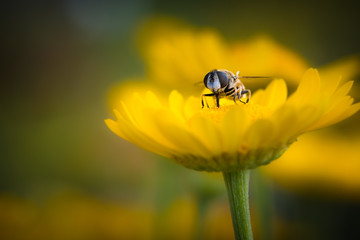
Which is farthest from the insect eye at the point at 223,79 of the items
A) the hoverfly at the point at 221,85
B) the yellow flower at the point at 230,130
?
the yellow flower at the point at 230,130

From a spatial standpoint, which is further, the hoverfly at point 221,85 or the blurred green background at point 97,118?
the blurred green background at point 97,118

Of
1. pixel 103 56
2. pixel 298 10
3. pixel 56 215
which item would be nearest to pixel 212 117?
pixel 56 215

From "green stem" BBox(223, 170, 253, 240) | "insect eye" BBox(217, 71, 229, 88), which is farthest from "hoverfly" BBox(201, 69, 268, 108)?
"green stem" BBox(223, 170, 253, 240)

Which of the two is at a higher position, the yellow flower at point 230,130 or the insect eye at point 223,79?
the insect eye at point 223,79

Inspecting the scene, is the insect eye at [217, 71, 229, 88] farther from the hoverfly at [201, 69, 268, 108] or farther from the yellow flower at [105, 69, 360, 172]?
the yellow flower at [105, 69, 360, 172]

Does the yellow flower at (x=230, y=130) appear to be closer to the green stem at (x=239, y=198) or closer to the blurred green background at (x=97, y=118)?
the green stem at (x=239, y=198)

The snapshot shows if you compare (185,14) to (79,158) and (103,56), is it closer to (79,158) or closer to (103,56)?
(103,56)
